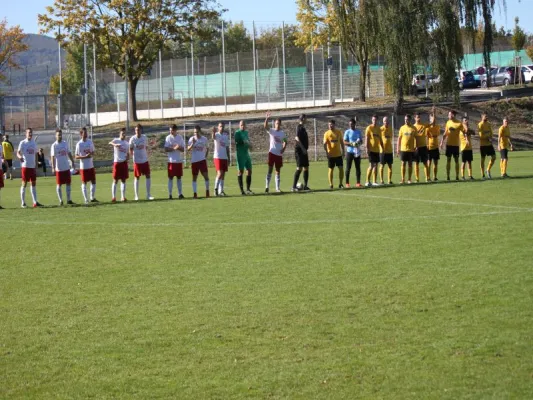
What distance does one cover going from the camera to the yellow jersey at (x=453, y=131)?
26478mm

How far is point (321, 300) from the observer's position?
1016 centimetres

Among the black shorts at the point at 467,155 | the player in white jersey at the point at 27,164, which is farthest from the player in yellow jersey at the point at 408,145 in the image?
the player in white jersey at the point at 27,164

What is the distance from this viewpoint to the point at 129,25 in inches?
2163

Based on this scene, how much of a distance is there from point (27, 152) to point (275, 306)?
15.3m

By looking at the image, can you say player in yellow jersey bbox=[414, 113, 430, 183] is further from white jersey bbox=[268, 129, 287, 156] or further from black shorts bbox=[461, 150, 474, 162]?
white jersey bbox=[268, 129, 287, 156]

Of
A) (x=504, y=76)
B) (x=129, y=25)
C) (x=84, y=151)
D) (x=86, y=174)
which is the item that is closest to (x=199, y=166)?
(x=86, y=174)

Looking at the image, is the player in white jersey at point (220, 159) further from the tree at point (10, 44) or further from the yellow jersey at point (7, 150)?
the tree at point (10, 44)

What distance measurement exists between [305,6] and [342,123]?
2408cm

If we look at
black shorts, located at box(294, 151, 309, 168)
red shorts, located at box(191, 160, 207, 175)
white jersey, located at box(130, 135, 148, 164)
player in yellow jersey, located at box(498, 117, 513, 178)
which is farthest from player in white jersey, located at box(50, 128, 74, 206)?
player in yellow jersey, located at box(498, 117, 513, 178)

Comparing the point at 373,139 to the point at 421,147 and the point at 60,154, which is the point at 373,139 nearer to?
the point at 421,147

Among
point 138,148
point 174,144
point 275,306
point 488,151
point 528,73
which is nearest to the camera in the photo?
point 275,306

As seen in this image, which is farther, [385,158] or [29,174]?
[385,158]

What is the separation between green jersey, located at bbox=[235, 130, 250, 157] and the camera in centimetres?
2458

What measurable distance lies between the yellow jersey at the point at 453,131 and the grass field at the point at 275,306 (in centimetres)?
826
